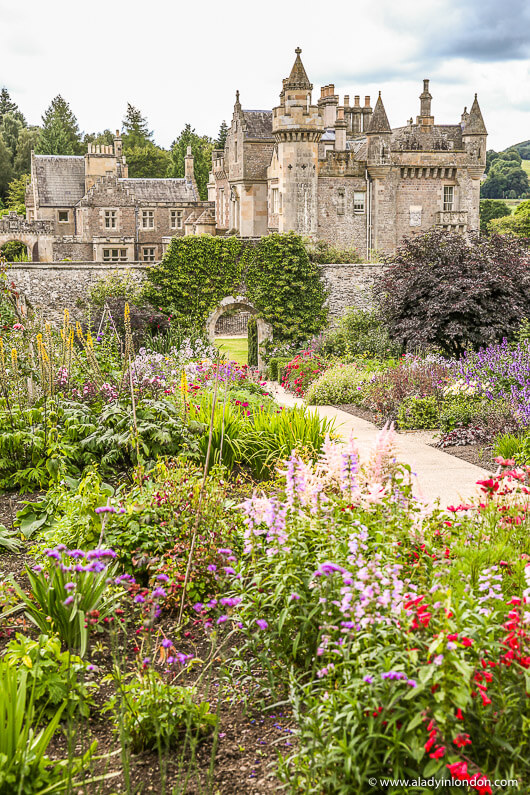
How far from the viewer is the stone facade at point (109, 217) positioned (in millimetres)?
35719

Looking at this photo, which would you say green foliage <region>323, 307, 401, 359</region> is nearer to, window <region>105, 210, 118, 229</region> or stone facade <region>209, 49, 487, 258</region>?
stone facade <region>209, 49, 487, 258</region>

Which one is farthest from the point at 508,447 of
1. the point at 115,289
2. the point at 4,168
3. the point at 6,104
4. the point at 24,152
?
the point at 6,104

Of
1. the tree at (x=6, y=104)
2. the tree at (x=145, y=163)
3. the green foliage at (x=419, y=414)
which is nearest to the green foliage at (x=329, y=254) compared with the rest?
the green foliage at (x=419, y=414)

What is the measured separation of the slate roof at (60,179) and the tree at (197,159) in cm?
1435

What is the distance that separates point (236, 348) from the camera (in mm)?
29109

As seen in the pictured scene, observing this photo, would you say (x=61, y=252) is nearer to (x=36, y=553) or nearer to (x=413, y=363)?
(x=413, y=363)

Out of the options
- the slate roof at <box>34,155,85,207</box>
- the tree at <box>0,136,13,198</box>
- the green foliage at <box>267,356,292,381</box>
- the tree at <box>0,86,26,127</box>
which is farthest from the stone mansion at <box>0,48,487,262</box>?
the tree at <box>0,86,26,127</box>

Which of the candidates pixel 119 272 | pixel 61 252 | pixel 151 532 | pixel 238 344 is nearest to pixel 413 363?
pixel 151 532

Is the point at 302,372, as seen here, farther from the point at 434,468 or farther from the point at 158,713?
the point at 158,713

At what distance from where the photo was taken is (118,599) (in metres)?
4.66

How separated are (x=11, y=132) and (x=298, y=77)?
140 ft

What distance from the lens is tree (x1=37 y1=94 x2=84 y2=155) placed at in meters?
60.6

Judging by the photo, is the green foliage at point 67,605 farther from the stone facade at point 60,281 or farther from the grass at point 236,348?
the grass at point 236,348

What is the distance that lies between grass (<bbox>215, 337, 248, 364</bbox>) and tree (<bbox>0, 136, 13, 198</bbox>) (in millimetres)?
34917
